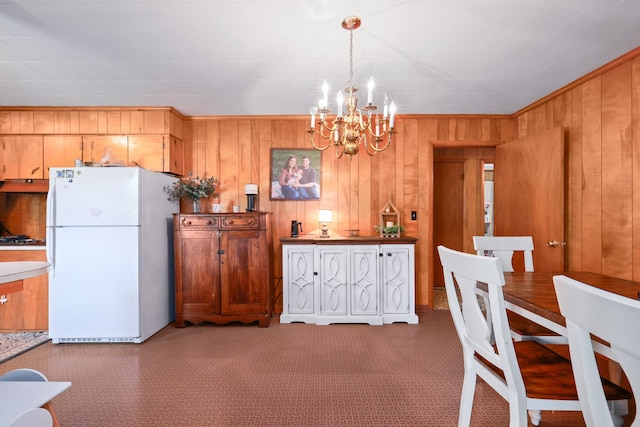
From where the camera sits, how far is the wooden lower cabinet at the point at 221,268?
11.1 ft

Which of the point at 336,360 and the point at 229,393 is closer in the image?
the point at 229,393

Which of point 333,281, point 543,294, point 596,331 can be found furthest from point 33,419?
point 333,281

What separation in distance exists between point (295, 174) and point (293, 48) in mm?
1794

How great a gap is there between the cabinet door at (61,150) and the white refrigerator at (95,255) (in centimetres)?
78

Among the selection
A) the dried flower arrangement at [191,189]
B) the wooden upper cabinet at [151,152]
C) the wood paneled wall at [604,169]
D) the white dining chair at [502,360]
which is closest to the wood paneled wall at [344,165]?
the dried flower arrangement at [191,189]

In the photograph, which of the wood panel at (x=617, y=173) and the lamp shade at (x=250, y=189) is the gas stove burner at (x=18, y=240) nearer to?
the lamp shade at (x=250, y=189)

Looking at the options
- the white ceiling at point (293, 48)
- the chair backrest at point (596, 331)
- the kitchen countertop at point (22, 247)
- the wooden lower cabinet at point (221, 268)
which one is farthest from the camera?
the wooden lower cabinet at point (221, 268)

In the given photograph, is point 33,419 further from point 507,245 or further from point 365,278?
point 365,278

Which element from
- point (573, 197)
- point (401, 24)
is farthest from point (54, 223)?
point (573, 197)

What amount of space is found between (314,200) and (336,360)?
1970mm

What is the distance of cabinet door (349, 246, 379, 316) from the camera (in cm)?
348

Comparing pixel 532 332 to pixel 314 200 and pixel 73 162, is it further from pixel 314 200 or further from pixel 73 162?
pixel 73 162

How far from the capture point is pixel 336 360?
2609mm

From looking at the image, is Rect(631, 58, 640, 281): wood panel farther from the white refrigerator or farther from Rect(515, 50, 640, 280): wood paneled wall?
the white refrigerator
